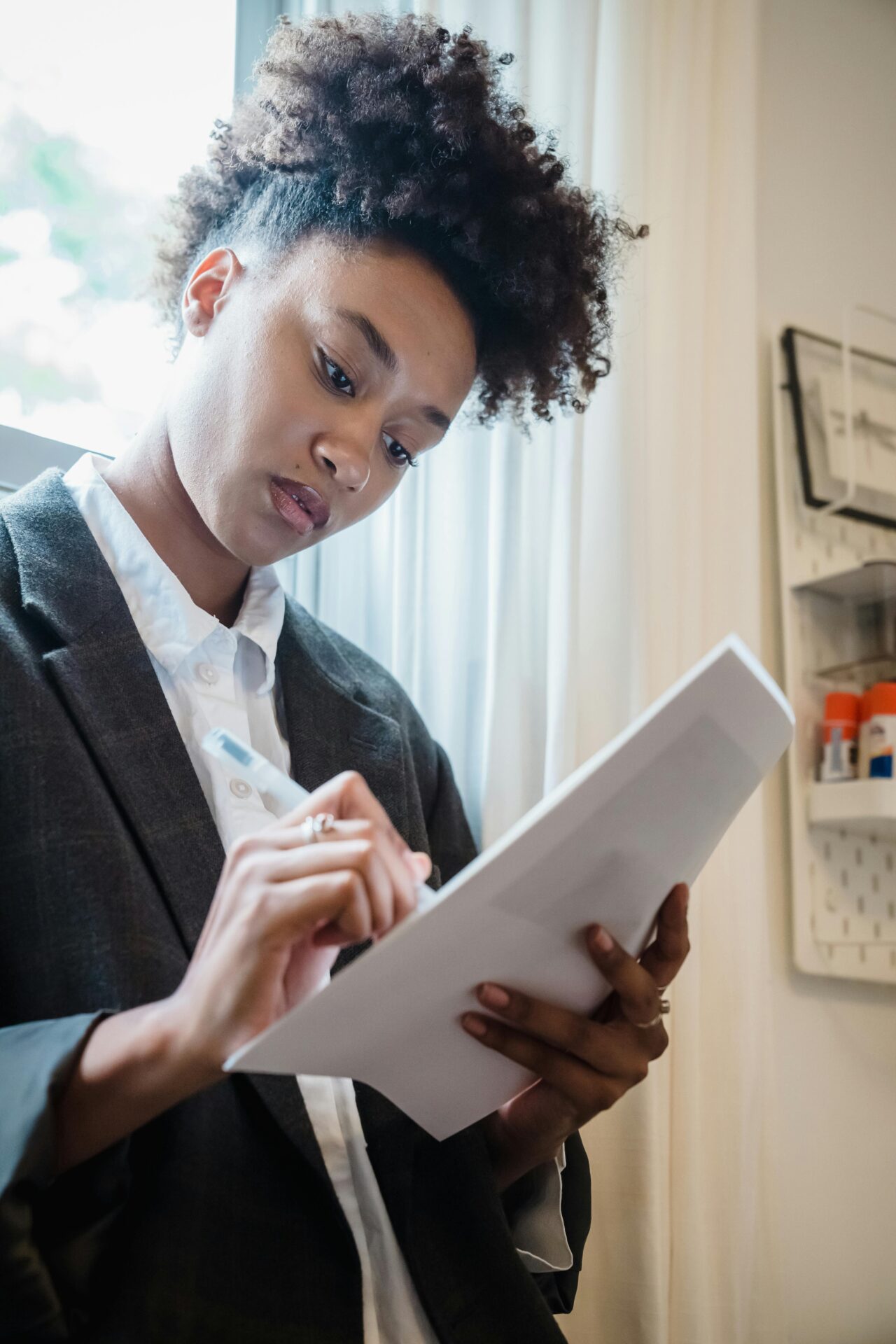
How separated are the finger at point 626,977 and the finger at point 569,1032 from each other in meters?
0.02

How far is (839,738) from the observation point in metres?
1.34

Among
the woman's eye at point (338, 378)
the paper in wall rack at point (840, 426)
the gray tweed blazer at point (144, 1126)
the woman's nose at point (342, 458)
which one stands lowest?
A: the gray tweed blazer at point (144, 1126)


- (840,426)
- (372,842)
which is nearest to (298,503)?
(372,842)

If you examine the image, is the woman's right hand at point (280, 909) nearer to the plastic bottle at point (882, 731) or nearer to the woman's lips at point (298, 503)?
the woman's lips at point (298, 503)

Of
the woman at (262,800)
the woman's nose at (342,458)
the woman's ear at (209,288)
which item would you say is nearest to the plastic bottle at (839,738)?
the woman at (262,800)

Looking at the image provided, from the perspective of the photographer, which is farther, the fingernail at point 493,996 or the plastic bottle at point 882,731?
the plastic bottle at point 882,731

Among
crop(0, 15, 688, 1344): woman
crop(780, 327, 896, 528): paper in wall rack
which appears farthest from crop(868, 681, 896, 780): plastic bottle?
crop(0, 15, 688, 1344): woman

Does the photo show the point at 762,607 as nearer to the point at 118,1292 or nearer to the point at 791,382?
the point at 791,382

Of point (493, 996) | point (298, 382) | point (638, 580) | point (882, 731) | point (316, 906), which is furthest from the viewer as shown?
point (882, 731)

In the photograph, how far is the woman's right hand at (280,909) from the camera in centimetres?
49

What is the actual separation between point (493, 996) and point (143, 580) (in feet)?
1.44

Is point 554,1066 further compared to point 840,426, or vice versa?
point 840,426

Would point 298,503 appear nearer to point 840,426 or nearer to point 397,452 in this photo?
point 397,452

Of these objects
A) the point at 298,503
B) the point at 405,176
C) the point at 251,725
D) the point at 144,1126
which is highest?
the point at 405,176
